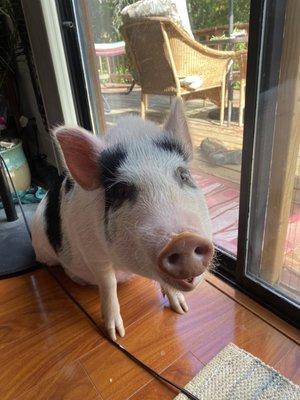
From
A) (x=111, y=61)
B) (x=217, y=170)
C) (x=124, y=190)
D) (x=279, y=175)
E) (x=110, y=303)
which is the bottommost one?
(x=110, y=303)

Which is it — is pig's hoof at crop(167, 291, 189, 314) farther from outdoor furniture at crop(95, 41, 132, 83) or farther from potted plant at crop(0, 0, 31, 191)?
potted plant at crop(0, 0, 31, 191)

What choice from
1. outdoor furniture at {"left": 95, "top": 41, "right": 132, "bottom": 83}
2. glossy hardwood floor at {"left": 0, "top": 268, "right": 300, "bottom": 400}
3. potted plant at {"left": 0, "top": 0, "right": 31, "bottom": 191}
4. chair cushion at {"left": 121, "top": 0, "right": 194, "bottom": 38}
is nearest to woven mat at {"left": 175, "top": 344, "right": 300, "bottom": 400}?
glossy hardwood floor at {"left": 0, "top": 268, "right": 300, "bottom": 400}

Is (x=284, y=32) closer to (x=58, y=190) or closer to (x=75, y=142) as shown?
(x=75, y=142)

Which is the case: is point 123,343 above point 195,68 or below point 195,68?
below

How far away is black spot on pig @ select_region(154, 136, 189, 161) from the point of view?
68 centimetres

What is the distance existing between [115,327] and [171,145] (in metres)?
0.58

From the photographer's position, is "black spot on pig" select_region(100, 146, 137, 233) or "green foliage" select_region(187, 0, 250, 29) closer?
"black spot on pig" select_region(100, 146, 137, 233)

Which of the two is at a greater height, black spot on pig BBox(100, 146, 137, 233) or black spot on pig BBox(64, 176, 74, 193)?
black spot on pig BBox(100, 146, 137, 233)

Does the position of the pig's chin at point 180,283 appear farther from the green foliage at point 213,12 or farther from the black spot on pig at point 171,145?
the green foliage at point 213,12

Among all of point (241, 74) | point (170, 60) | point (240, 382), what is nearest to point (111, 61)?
point (170, 60)

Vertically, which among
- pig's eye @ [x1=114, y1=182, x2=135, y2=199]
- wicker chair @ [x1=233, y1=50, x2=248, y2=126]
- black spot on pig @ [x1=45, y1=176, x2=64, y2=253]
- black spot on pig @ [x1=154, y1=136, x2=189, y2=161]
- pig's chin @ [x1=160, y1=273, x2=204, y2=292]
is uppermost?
wicker chair @ [x1=233, y1=50, x2=248, y2=126]

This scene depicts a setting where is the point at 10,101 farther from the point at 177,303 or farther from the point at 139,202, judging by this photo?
the point at 139,202

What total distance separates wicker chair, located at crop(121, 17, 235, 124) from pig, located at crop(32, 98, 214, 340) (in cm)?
48

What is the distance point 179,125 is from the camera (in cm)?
72
